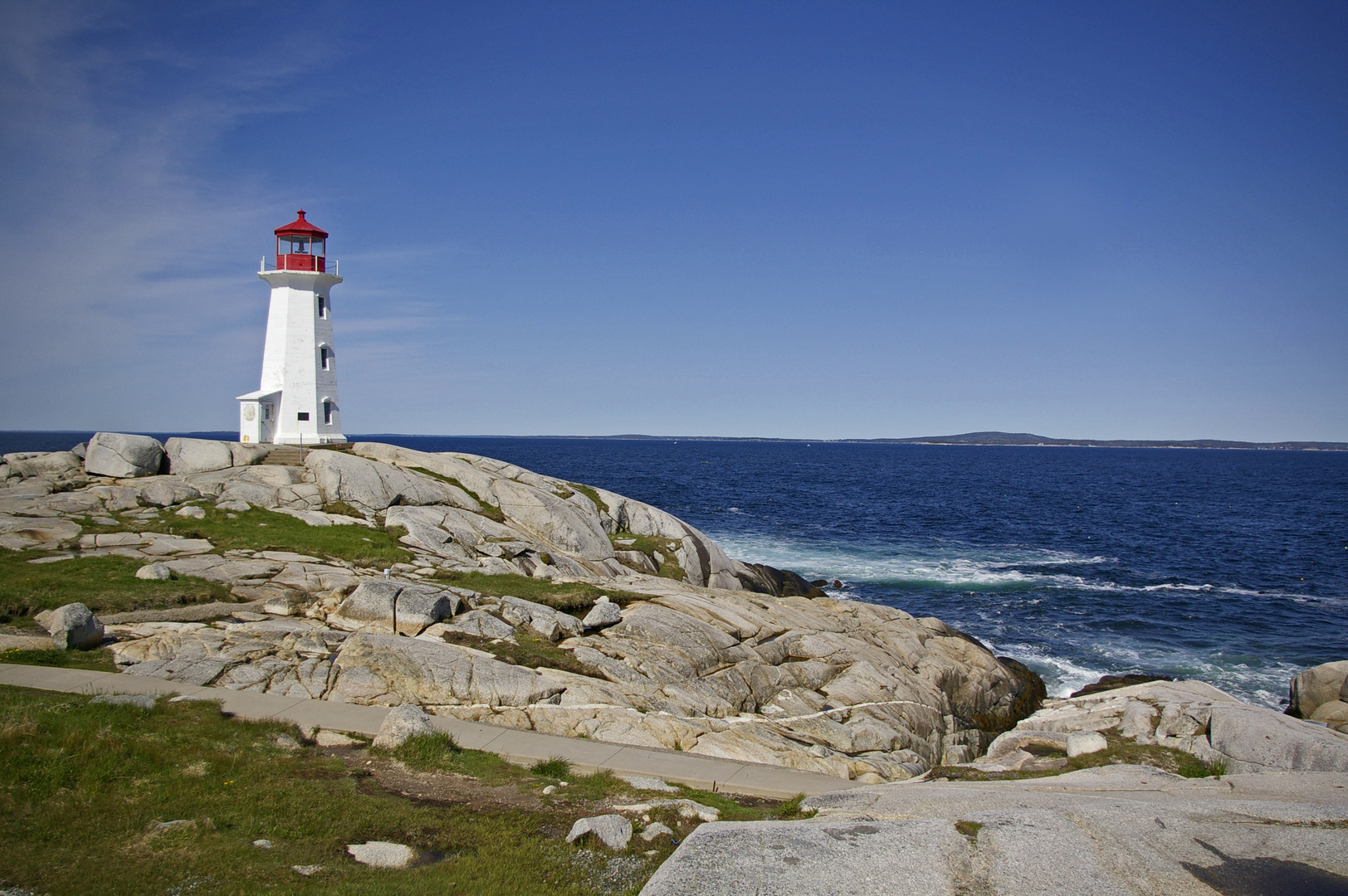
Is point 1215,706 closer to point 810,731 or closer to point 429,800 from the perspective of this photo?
point 810,731

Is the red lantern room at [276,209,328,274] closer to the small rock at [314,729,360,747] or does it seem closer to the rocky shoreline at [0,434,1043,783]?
the rocky shoreline at [0,434,1043,783]

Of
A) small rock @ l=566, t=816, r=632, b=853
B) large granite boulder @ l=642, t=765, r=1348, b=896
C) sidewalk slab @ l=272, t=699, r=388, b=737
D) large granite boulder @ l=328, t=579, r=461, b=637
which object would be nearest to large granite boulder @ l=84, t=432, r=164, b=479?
large granite boulder @ l=328, t=579, r=461, b=637

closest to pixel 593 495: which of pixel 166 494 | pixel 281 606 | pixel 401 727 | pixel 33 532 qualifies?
pixel 166 494

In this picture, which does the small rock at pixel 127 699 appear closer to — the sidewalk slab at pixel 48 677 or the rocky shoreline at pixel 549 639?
the sidewalk slab at pixel 48 677

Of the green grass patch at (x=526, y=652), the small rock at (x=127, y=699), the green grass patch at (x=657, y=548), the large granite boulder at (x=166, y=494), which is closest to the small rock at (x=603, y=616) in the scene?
the green grass patch at (x=526, y=652)

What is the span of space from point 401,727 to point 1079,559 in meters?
52.4

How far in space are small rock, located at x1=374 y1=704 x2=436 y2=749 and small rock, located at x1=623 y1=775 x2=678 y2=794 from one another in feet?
12.1

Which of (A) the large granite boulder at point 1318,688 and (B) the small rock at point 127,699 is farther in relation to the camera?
(A) the large granite boulder at point 1318,688

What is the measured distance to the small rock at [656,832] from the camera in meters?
10.1

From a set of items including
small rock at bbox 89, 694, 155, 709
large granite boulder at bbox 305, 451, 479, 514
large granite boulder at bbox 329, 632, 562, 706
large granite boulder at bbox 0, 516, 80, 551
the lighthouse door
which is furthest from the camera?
the lighthouse door

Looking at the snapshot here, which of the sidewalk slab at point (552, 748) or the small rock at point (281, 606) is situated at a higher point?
the small rock at point (281, 606)

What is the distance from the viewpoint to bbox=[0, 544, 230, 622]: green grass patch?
1820 centimetres

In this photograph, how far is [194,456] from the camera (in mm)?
30656

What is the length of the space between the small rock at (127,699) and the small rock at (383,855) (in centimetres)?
585
